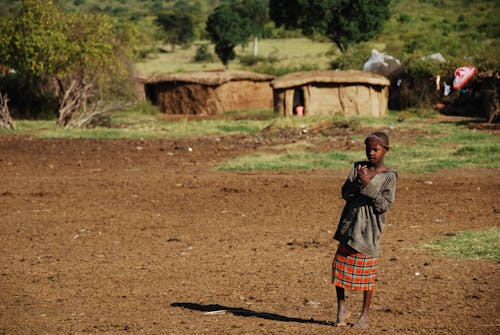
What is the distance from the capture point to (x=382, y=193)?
194 inches

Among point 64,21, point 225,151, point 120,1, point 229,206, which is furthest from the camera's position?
point 120,1

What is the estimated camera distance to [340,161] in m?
14.2

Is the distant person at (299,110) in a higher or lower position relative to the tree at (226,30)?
lower

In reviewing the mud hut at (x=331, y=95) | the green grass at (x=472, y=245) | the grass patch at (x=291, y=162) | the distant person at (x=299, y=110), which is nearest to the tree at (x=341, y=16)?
the mud hut at (x=331, y=95)

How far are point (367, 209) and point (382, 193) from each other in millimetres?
141

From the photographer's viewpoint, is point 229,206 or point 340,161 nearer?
point 229,206

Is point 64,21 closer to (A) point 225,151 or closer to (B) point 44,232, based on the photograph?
(A) point 225,151

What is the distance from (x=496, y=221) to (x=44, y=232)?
5076mm

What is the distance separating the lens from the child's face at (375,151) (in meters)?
4.90

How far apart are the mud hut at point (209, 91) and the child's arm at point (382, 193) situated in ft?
75.6

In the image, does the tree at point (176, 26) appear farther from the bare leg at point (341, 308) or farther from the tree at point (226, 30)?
the bare leg at point (341, 308)

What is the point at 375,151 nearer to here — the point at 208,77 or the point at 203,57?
the point at 208,77

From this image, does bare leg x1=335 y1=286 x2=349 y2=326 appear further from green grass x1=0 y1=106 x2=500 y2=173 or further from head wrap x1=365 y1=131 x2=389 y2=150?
green grass x1=0 y1=106 x2=500 y2=173

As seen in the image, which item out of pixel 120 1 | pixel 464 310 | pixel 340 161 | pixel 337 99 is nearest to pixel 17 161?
pixel 340 161
